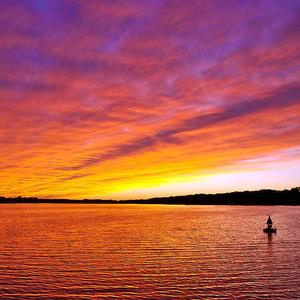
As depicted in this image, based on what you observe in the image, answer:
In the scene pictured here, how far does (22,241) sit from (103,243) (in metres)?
14.9

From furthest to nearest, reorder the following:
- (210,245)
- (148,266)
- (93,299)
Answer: (210,245)
(148,266)
(93,299)

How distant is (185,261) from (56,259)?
16.4 m

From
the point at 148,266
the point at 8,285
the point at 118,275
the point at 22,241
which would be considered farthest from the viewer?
the point at 22,241

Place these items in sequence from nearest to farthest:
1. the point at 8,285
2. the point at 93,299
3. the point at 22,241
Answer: the point at 93,299 → the point at 8,285 → the point at 22,241

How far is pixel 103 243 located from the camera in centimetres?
7038

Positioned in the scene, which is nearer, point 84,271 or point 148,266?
point 84,271

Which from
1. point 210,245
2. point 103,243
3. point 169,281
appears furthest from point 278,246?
point 169,281

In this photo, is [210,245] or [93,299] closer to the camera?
[93,299]

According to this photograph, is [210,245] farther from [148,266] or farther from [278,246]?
[148,266]

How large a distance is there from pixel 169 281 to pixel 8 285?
14842 millimetres

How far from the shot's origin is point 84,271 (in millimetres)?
43219

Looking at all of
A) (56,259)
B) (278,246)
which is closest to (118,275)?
(56,259)

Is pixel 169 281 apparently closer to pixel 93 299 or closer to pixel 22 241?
pixel 93 299

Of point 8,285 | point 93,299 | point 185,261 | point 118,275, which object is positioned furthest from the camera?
point 185,261
